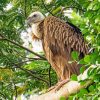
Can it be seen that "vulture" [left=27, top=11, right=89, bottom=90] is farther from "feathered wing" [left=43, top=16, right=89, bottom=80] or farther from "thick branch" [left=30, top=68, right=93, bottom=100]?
"thick branch" [left=30, top=68, right=93, bottom=100]

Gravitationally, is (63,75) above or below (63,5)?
below

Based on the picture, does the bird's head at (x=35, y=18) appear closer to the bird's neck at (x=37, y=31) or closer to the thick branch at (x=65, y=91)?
the bird's neck at (x=37, y=31)

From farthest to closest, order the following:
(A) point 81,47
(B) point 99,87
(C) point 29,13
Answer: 1. (C) point 29,13
2. (A) point 81,47
3. (B) point 99,87

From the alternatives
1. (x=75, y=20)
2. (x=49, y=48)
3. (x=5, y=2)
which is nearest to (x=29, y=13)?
(x=5, y=2)

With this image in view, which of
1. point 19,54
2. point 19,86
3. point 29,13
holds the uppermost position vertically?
point 29,13

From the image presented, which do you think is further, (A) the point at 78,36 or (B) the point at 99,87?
(A) the point at 78,36

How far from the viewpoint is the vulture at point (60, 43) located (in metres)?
9.13

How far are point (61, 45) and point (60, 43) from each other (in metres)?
0.07

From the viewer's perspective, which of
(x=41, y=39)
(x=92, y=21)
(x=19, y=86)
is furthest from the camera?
(x=19, y=86)

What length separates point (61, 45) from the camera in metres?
9.29

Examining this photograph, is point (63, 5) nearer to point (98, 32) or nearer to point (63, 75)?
point (63, 75)

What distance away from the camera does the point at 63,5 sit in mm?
11070

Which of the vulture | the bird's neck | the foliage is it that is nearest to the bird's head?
the foliage

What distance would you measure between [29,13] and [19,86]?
2.07 m
